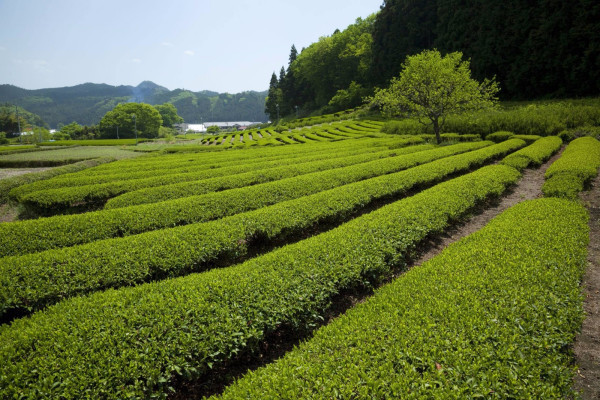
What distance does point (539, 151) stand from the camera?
19500 millimetres

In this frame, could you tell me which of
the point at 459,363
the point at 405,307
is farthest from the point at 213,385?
the point at 459,363

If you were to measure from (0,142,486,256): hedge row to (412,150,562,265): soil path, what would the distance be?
5.57 meters

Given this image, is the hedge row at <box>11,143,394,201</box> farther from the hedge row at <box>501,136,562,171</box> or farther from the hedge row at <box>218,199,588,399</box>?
the hedge row at <box>218,199,588,399</box>

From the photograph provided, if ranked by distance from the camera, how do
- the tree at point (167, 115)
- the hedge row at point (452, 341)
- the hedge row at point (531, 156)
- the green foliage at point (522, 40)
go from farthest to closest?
the tree at point (167, 115), the green foliage at point (522, 40), the hedge row at point (531, 156), the hedge row at point (452, 341)

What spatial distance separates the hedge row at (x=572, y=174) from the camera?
11.1 metres

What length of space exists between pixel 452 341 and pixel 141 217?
31.0 ft

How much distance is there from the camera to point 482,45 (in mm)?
48938

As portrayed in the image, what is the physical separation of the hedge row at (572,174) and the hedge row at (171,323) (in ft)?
30.1

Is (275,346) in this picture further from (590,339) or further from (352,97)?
(352,97)

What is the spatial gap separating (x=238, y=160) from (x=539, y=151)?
22.7 metres

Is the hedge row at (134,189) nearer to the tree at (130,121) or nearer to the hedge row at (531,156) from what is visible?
the hedge row at (531,156)

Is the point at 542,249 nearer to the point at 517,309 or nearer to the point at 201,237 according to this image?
the point at 517,309

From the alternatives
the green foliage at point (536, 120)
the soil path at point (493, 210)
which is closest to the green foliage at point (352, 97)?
the green foliage at point (536, 120)

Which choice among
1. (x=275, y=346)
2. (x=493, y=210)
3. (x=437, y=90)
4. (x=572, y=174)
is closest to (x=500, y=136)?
(x=437, y=90)
